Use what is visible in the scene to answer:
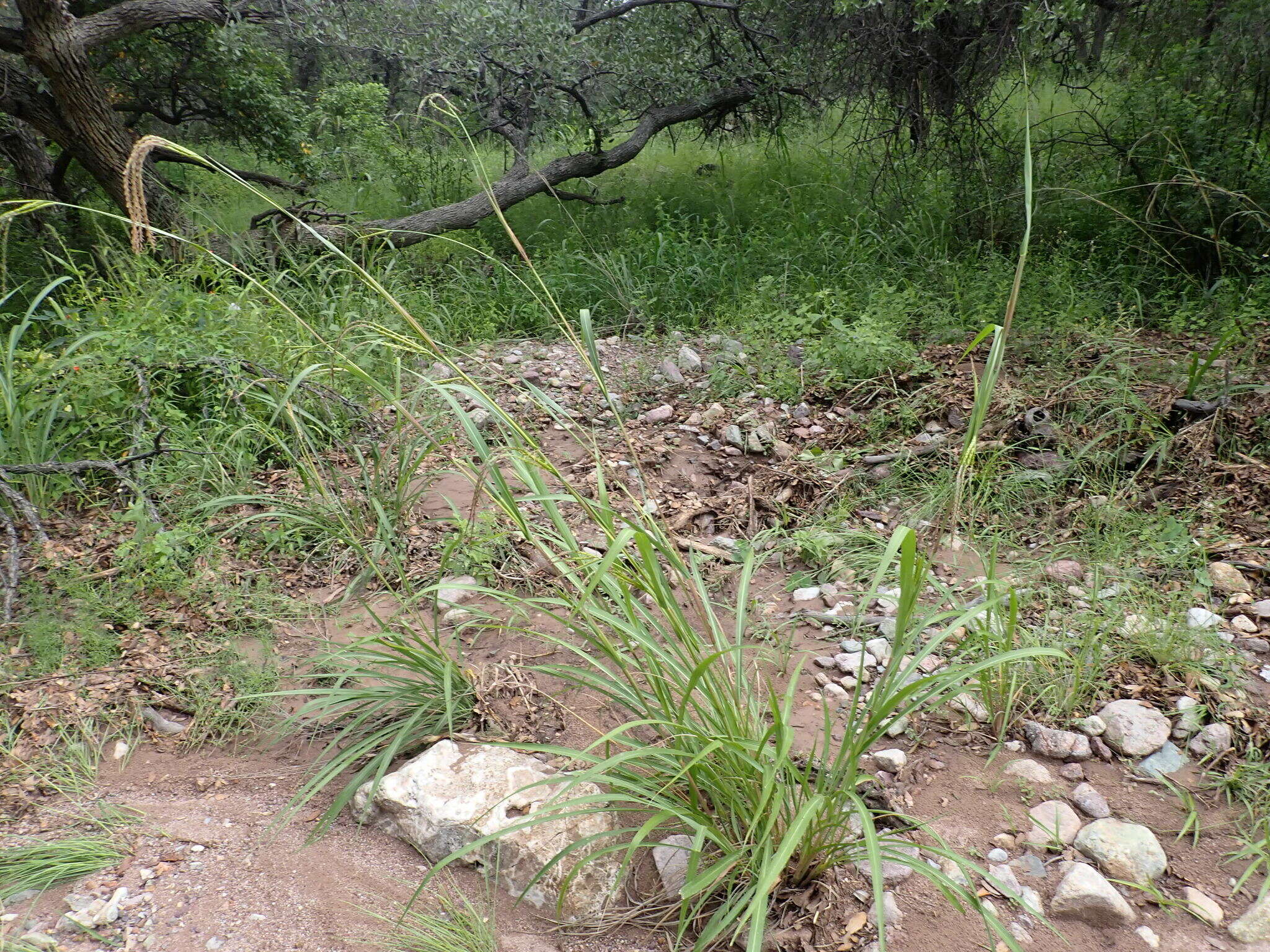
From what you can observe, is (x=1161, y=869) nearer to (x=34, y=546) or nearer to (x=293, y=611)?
(x=293, y=611)

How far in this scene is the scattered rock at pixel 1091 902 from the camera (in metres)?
1.81

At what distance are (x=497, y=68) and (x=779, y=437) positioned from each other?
3742mm

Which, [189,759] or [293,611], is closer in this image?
[189,759]

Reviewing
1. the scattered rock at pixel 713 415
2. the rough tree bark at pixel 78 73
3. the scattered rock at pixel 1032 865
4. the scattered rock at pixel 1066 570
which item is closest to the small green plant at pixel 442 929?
the scattered rock at pixel 1032 865

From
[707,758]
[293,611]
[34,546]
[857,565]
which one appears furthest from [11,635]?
[857,565]

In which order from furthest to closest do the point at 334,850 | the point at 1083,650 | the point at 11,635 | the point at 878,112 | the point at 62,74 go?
the point at 878,112, the point at 62,74, the point at 11,635, the point at 1083,650, the point at 334,850

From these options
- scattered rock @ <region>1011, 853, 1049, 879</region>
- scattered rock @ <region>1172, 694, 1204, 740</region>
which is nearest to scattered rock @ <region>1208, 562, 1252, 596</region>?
scattered rock @ <region>1172, 694, 1204, 740</region>

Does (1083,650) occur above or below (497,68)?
below

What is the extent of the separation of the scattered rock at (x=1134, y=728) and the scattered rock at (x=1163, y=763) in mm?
17

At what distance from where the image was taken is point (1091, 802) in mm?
Result: 2078

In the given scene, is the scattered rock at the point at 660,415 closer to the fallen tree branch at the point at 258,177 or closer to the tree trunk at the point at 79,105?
the tree trunk at the point at 79,105

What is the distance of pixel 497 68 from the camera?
238 inches

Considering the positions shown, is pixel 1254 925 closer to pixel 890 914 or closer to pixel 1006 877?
pixel 1006 877

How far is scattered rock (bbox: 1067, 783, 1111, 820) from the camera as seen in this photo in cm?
206
